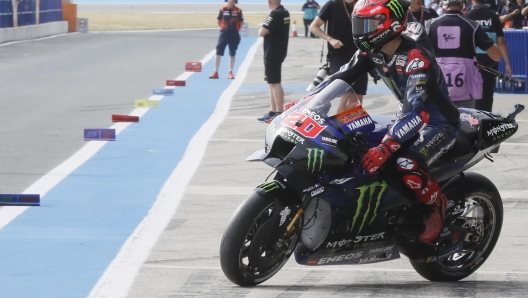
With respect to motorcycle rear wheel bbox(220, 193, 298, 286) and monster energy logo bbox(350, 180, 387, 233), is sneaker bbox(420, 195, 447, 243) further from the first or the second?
motorcycle rear wheel bbox(220, 193, 298, 286)

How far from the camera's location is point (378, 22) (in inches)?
227

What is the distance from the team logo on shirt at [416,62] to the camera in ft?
18.7

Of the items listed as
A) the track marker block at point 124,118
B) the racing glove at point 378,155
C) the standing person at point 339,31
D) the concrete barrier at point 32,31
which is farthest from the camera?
the concrete barrier at point 32,31

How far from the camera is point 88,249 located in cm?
689

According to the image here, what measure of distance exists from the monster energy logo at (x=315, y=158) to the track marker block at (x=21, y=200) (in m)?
3.56

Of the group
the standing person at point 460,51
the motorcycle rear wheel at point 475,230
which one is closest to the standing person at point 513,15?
the standing person at point 460,51

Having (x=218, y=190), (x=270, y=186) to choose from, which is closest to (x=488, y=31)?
(x=218, y=190)

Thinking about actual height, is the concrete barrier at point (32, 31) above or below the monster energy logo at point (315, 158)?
below

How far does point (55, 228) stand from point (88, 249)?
77 centimetres

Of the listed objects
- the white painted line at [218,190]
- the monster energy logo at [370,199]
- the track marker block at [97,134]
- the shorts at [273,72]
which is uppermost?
the monster energy logo at [370,199]

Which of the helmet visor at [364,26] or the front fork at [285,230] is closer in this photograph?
the front fork at [285,230]

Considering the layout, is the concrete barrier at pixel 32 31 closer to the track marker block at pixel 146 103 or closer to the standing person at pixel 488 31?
the track marker block at pixel 146 103

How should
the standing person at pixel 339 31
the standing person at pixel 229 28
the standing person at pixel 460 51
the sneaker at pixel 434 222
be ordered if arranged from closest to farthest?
1. the sneaker at pixel 434 222
2. the standing person at pixel 460 51
3. the standing person at pixel 339 31
4. the standing person at pixel 229 28

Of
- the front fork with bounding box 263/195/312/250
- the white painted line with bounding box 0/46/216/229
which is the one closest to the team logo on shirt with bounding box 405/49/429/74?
the front fork with bounding box 263/195/312/250
